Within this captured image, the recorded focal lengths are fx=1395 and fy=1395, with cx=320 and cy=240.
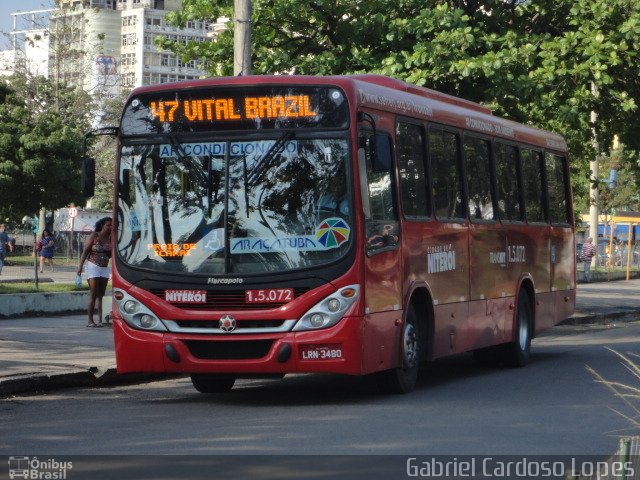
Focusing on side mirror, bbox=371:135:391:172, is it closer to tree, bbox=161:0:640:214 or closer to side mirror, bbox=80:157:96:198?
side mirror, bbox=80:157:96:198

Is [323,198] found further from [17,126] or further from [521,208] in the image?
[17,126]

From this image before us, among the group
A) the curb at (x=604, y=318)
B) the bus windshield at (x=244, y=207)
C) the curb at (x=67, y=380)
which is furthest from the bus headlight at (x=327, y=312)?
the curb at (x=604, y=318)

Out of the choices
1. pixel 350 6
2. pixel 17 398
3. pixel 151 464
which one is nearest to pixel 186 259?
pixel 17 398

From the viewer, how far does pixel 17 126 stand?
187ft

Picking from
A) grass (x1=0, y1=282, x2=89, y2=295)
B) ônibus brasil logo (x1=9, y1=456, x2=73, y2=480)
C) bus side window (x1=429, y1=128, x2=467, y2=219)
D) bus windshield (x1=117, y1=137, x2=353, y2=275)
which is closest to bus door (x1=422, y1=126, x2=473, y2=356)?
bus side window (x1=429, y1=128, x2=467, y2=219)

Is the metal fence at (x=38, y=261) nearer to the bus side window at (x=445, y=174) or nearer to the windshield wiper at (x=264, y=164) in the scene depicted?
the bus side window at (x=445, y=174)

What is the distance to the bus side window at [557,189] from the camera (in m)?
19.8

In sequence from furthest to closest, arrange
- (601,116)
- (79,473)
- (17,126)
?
(17,126)
(601,116)
(79,473)

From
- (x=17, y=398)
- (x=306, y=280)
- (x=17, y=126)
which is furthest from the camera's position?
(x=17, y=126)

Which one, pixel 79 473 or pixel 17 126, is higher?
pixel 17 126

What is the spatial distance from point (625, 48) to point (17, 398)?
41.7 feet

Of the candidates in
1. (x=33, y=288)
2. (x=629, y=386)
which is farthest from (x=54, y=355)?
(x=33, y=288)

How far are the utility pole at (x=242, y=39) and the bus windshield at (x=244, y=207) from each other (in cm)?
434

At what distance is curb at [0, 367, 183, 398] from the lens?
44.0ft
